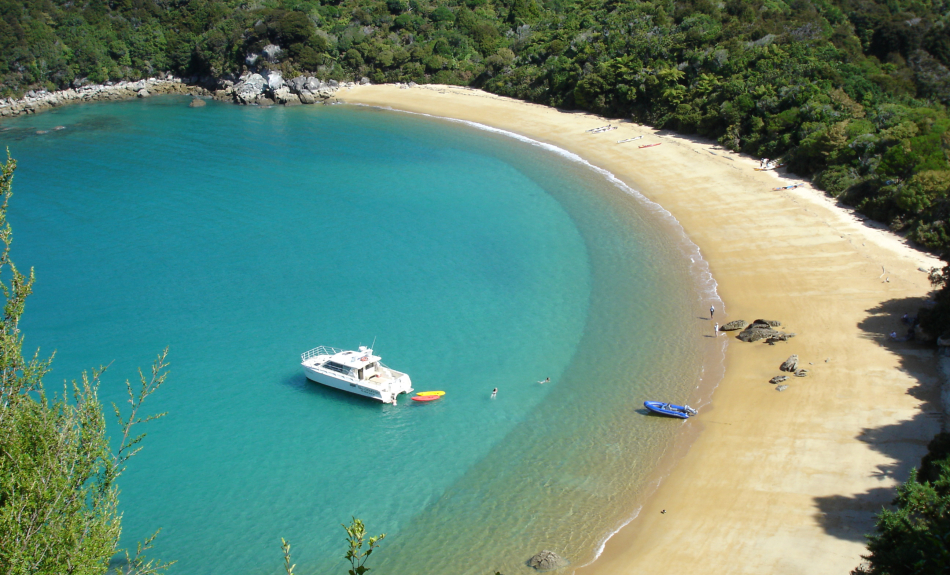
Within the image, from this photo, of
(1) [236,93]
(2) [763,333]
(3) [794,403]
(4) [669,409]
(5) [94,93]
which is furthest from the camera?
(5) [94,93]

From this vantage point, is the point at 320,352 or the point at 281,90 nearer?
the point at 320,352

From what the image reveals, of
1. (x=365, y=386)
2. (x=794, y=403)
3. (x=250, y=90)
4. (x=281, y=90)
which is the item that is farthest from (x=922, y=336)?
(x=250, y=90)

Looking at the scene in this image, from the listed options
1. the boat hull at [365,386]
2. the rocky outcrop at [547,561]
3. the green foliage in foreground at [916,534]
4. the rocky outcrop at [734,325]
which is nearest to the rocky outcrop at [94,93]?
the boat hull at [365,386]

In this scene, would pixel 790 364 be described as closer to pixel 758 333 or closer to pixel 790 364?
pixel 790 364

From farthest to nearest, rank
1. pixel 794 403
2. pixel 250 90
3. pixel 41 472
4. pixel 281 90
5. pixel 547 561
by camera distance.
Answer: pixel 250 90, pixel 281 90, pixel 794 403, pixel 547 561, pixel 41 472

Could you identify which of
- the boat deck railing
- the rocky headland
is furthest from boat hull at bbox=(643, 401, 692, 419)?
the rocky headland

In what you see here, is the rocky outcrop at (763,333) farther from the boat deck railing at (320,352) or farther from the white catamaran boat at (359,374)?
the boat deck railing at (320,352)

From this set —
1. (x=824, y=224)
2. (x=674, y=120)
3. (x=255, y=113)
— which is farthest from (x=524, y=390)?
(x=255, y=113)
